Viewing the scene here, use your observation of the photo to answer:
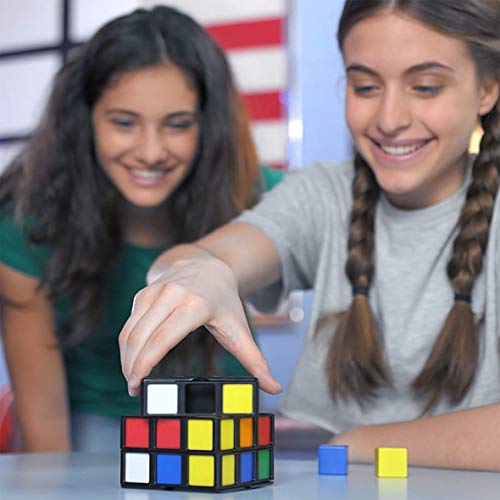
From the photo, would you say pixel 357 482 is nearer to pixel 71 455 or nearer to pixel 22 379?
pixel 71 455

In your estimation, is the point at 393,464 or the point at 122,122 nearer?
the point at 393,464

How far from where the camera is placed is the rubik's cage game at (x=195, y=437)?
2.25 feet

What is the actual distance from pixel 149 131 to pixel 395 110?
53cm

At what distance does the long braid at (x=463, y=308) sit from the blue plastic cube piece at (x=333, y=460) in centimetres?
34

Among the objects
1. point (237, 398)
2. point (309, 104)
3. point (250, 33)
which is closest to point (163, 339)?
point (237, 398)

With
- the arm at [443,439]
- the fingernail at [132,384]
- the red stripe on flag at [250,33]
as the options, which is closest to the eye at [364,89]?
the arm at [443,439]

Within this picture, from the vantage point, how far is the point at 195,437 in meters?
0.69

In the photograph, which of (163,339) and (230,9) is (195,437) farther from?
(230,9)

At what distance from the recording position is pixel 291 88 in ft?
7.92

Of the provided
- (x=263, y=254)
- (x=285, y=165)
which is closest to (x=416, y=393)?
(x=263, y=254)

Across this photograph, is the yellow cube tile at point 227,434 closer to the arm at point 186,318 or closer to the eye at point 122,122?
the arm at point 186,318

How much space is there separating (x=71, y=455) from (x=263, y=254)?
34cm

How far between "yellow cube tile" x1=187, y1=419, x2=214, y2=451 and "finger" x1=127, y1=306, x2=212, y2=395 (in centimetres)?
11

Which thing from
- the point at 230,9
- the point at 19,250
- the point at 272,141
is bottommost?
the point at 19,250
